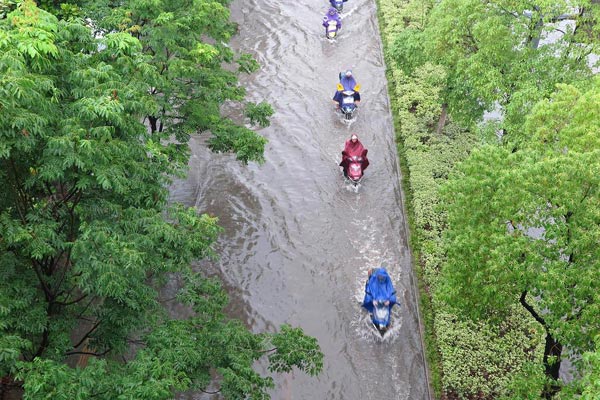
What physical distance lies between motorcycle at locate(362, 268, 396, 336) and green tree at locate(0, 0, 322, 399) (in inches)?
193

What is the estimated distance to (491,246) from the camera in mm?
10273

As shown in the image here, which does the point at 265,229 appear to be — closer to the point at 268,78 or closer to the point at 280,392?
the point at 280,392

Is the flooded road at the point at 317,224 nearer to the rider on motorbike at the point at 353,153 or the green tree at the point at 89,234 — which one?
the rider on motorbike at the point at 353,153

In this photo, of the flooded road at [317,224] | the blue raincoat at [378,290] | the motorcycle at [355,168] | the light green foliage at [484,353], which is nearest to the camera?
the light green foliage at [484,353]

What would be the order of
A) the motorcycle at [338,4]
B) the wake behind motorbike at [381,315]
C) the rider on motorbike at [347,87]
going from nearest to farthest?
1. the wake behind motorbike at [381,315]
2. the rider on motorbike at [347,87]
3. the motorcycle at [338,4]

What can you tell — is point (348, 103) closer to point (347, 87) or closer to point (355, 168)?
Result: point (347, 87)

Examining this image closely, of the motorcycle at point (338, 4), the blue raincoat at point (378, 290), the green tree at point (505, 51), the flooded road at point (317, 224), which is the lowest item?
the flooded road at point (317, 224)

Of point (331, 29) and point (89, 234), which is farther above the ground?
point (89, 234)

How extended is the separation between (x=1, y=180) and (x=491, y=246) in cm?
796

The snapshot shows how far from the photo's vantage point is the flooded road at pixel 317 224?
44.8 feet

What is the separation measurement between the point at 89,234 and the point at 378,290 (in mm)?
8307

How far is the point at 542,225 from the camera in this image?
9.80 metres

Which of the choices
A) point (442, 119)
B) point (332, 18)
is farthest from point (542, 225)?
point (332, 18)

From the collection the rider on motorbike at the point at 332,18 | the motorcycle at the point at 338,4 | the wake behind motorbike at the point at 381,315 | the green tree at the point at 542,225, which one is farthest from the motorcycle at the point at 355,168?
the motorcycle at the point at 338,4
